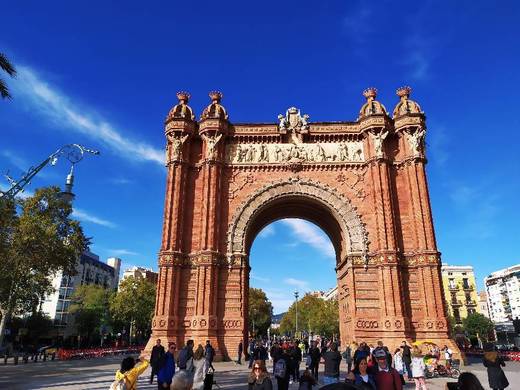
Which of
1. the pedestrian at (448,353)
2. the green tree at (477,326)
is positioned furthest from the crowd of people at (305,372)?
the green tree at (477,326)

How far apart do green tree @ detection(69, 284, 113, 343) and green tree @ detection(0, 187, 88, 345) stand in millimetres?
24980

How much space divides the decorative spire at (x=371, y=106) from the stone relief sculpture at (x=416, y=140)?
2.43 metres

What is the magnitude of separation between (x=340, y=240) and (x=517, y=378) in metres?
13.5

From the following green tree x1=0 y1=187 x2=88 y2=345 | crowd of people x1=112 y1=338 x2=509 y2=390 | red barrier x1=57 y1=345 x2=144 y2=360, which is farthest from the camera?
red barrier x1=57 y1=345 x2=144 y2=360

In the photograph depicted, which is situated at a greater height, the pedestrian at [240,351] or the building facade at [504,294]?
the building facade at [504,294]

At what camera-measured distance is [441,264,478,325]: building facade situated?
75.8 meters

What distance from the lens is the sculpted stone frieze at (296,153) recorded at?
90.5 feet

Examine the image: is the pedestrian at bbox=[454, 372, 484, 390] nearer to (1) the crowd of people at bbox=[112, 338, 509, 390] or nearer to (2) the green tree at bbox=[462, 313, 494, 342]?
(1) the crowd of people at bbox=[112, 338, 509, 390]

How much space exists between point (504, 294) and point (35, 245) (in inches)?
4081

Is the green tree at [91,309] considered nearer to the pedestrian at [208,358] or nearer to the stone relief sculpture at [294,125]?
the stone relief sculpture at [294,125]

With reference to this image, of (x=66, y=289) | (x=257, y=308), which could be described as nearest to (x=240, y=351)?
(x=66, y=289)

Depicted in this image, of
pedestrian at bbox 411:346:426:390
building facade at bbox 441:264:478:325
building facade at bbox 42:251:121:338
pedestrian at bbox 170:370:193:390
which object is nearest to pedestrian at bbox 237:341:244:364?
pedestrian at bbox 411:346:426:390

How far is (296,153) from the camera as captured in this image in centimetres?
2766

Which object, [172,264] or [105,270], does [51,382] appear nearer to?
[172,264]
